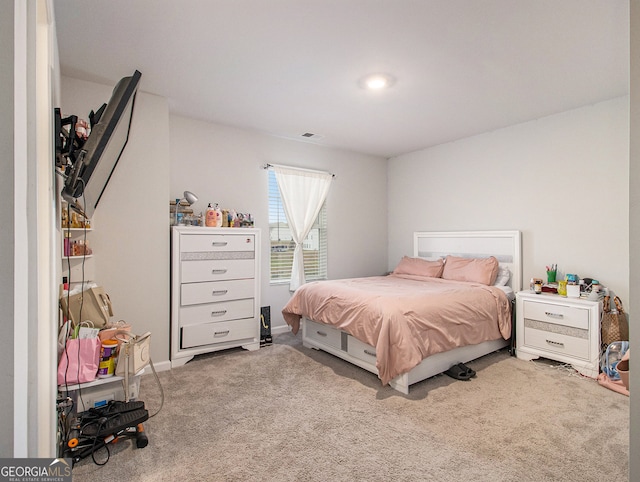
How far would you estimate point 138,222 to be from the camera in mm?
2924

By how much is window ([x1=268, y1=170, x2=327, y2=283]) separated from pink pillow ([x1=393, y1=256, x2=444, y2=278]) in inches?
42.8

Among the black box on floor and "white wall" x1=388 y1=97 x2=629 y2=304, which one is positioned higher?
"white wall" x1=388 y1=97 x2=629 y2=304

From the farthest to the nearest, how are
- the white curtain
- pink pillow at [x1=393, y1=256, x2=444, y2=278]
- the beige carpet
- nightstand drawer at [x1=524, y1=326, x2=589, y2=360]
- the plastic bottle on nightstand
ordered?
the white curtain
pink pillow at [x1=393, y1=256, x2=444, y2=278]
the plastic bottle on nightstand
nightstand drawer at [x1=524, y1=326, x2=589, y2=360]
the beige carpet

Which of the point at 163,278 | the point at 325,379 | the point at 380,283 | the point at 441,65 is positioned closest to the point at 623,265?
the point at 380,283

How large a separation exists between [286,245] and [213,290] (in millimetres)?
1317

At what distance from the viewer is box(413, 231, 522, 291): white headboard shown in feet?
12.1

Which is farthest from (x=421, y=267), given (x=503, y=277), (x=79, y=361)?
(x=79, y=361)

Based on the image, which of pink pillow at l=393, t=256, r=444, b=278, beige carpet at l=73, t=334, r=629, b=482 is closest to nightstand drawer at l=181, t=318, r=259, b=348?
beige carpet at l=73, t=334, r=629, b=482

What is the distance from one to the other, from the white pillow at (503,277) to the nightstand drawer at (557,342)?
20.7 inches

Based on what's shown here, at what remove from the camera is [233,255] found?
341 centimetres

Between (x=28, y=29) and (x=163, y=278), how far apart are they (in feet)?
8.01

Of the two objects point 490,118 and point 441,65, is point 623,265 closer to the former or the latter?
point 490,118
